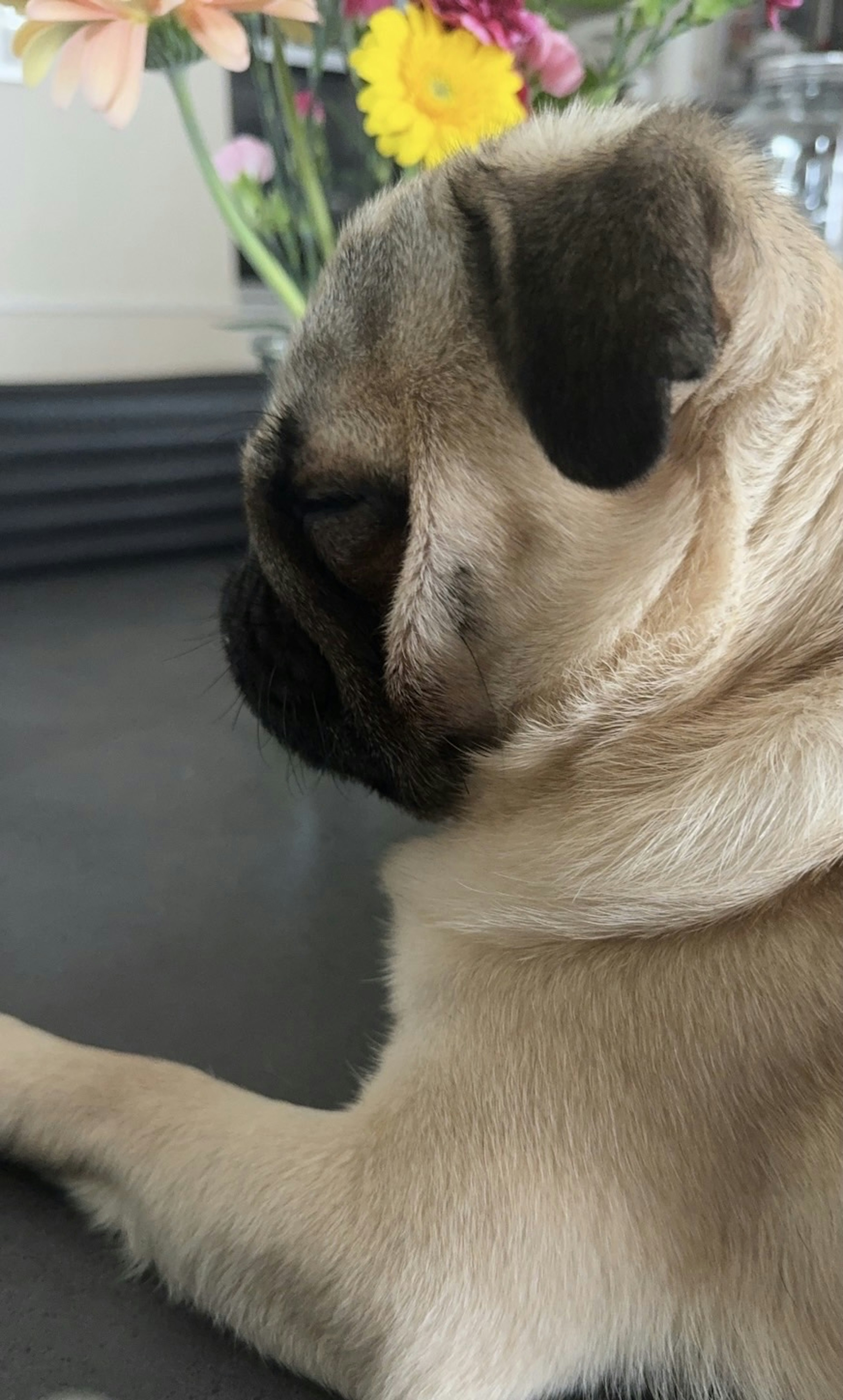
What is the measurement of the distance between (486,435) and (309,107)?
2.41 feet

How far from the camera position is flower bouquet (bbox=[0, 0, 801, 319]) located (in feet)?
2.94

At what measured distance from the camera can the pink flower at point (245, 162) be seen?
47.1 inches

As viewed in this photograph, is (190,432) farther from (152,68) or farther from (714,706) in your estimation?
(714,706)

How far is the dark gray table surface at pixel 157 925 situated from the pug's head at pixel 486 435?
9.2 inches

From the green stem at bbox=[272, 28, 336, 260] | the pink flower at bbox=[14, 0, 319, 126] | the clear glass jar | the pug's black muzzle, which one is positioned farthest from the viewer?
→ the clear glass jar

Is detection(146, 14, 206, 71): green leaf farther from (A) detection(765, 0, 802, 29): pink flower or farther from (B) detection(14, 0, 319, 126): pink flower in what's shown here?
(A) detection(765, 0, 802, 29): pink flower

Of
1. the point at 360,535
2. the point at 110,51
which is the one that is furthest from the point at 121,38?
the point at 360,535

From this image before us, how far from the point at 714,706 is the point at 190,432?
150cm

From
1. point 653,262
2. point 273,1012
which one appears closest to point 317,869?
point 273,1012

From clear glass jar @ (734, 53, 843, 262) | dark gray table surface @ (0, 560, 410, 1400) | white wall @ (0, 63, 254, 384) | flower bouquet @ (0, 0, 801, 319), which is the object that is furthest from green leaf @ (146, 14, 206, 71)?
clear glass jar @ (734, 53, 843, 262)

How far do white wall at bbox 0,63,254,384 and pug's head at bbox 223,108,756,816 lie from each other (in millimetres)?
1578

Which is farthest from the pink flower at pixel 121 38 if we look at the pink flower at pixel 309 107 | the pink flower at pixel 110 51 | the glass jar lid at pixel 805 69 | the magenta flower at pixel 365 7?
the glass jar lid at pixel 805 69

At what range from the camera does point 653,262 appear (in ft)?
1.77

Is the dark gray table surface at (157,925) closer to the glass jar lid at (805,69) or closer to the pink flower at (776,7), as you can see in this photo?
the pink flower at (776,7)
